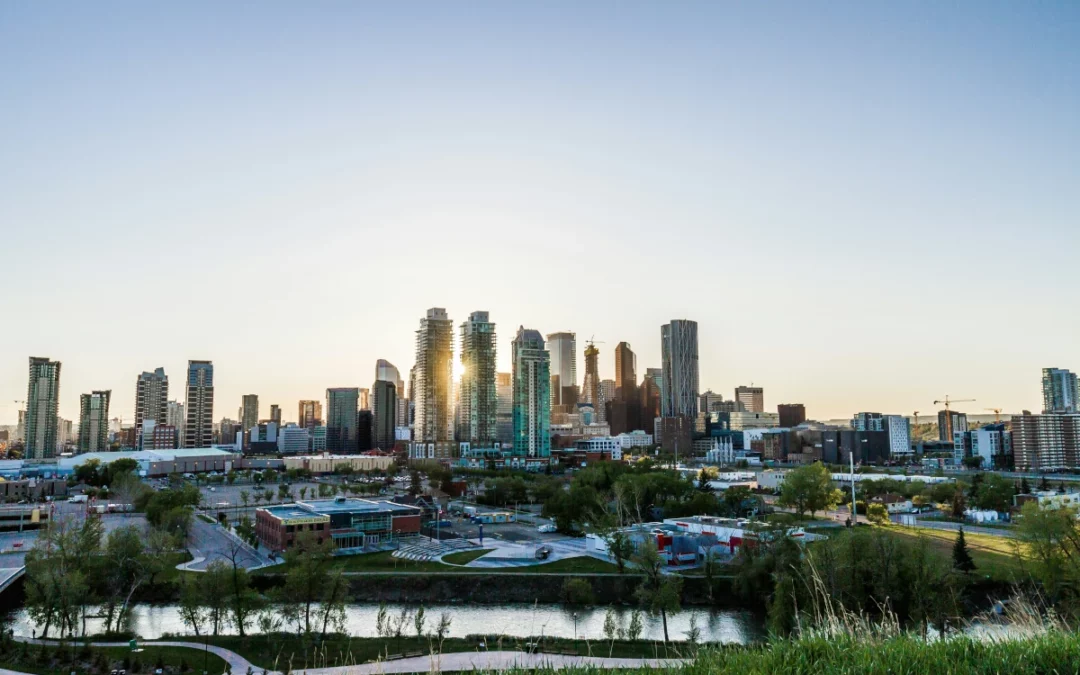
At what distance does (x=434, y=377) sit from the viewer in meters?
112

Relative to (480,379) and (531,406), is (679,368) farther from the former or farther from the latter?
(531,406)

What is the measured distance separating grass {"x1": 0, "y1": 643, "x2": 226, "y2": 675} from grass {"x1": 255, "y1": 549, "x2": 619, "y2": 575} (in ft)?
34.5

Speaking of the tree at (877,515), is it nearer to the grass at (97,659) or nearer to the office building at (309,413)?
the grass at (97,659)

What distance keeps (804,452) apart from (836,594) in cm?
8299

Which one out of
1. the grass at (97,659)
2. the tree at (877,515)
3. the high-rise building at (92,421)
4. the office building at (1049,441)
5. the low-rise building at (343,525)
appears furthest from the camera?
the high-rise building at (92,421)

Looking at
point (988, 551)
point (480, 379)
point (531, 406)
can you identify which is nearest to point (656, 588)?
point (988, 551)

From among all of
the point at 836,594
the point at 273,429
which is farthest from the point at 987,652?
the point at 273,429

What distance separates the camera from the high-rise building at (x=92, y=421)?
113312mm

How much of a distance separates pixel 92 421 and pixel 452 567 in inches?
4137

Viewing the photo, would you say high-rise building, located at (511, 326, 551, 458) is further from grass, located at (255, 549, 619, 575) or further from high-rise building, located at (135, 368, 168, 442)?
grass, located at (255, 549, 619, 575)

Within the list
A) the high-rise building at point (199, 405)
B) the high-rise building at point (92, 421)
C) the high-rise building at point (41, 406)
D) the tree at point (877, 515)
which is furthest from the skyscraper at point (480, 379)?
the tree at point (877, 515)

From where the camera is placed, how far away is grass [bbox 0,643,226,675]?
18000 mm

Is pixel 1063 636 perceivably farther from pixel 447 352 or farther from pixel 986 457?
pixel 447 352

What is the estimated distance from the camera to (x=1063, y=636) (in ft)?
15.4
